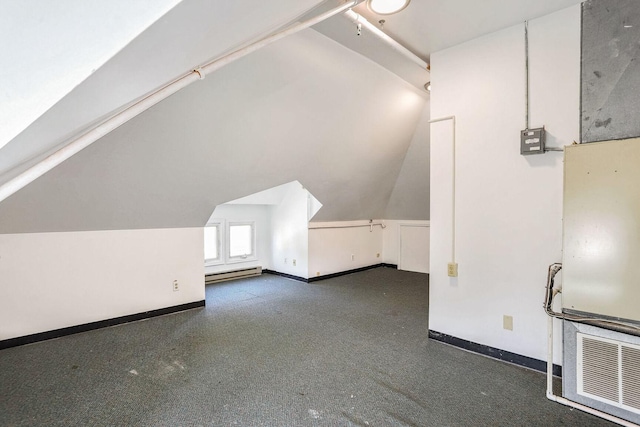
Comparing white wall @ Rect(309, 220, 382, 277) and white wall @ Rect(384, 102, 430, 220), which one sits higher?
white wall @ Rect(384, 102, 430, 220)

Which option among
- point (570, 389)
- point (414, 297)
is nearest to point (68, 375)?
point (570, 389)

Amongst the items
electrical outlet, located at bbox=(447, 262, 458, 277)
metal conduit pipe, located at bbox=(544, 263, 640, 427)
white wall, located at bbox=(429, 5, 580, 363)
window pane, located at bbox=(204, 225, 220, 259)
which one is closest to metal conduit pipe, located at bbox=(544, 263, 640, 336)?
metal conduit pipe, located at bbox=(544, 263, 640, 427)

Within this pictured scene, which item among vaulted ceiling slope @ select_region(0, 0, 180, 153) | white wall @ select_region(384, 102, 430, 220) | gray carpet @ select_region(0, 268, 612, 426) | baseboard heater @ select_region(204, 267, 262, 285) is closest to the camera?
vaulted ceiling slope @ select_region(0, 0, 180, 153)

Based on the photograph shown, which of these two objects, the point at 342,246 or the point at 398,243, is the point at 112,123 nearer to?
the point at 342,246

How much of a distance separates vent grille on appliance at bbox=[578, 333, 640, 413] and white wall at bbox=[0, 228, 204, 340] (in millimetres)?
3888

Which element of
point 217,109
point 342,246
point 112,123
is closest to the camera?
point 112,123

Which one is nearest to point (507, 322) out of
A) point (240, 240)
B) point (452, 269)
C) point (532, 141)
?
point (452, 269)

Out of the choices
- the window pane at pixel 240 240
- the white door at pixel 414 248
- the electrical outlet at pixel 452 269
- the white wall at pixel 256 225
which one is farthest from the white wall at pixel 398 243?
the electrical outlet at pixel 452 269

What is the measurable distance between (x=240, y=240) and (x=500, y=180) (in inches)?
179

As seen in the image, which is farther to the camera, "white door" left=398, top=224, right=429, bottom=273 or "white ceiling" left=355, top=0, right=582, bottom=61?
"white door" left=398, top=224, right=429, bottom=273

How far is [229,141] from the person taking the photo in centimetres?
322

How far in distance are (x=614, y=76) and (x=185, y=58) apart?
8.80ft

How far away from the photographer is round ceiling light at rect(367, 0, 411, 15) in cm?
219

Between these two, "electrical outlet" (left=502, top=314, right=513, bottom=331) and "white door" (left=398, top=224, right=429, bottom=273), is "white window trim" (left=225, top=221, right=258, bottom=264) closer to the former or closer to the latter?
"white door" (left=398, top=224, right=429, bottom=273)
